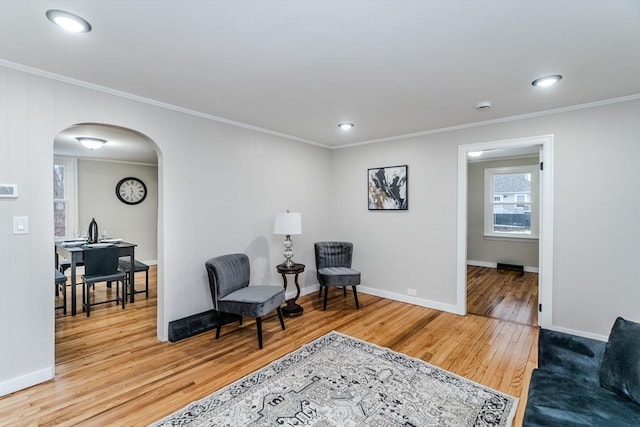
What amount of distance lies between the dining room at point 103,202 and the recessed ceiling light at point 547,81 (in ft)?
16.0

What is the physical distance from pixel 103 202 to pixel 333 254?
5.18 metres

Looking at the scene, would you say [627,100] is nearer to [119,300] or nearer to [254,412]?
[254,412]

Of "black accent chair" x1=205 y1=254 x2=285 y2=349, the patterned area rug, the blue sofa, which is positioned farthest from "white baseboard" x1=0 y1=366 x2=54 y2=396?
the blue sofa

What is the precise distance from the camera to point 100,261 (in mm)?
4113

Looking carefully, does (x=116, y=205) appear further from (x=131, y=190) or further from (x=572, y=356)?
(x=572, y=356)

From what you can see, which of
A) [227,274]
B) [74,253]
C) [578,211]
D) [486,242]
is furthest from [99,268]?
[486,242]

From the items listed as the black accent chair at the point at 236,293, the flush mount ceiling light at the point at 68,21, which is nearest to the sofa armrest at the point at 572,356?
the black accent chair at the point at 236,293

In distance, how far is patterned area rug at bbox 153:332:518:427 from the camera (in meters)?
2.02

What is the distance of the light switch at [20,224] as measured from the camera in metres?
2.33

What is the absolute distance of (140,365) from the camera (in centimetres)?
271

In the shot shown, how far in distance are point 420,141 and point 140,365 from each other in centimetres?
412

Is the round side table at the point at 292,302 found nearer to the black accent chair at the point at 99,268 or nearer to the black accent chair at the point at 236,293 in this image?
the black accent chair at the point at 236,293

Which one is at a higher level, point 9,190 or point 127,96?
point 127,96

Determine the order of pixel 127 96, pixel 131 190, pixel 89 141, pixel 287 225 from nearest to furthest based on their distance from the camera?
pixel 127 96 < pixel 287 225 < pixel 89 141 < pixel 131 190
